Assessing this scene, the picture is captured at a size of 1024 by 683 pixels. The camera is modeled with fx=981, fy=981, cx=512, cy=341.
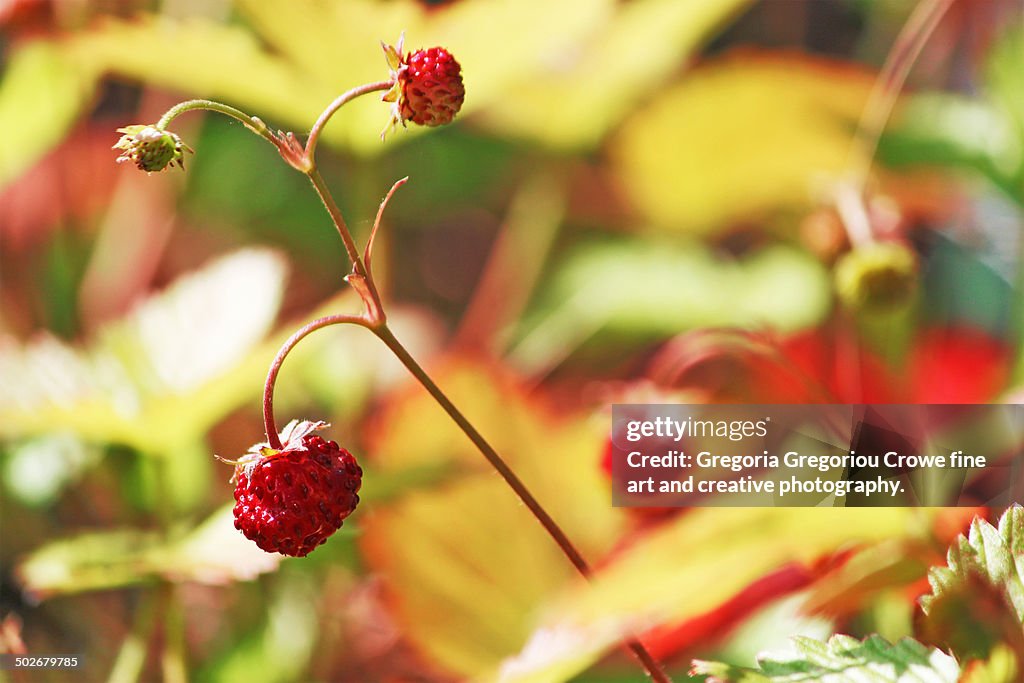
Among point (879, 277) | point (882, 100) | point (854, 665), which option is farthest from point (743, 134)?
point (854, 665)

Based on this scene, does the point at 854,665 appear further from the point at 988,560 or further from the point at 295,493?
the point at 295,493

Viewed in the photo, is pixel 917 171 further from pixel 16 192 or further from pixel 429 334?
pixel 16 192

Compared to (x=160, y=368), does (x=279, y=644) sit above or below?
below

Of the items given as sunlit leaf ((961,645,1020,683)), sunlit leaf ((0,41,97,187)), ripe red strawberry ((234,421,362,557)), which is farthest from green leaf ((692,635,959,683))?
sunlit leaf ((0,41,97,187))

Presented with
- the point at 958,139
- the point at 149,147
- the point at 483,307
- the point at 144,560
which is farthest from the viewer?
the point at 483,307

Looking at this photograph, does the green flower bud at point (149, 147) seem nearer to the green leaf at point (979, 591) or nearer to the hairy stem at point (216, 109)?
the hairy stem at point (216, 109)

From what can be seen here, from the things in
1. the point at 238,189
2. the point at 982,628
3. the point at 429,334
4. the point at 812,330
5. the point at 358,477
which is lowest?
the point at 982,628

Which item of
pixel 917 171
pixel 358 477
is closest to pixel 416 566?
pixel 358 477
